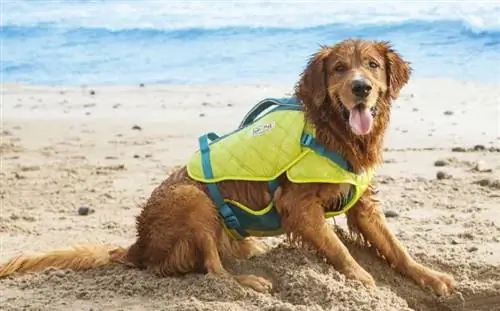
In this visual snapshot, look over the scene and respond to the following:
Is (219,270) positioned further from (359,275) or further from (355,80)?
(355,80)

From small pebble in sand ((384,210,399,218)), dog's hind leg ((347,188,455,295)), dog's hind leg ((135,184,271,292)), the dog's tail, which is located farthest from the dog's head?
small pebble in sand ((384,210,399,218))

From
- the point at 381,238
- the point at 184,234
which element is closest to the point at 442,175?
the point at 381,238

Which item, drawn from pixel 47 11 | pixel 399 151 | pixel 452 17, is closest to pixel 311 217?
pixel 399 151

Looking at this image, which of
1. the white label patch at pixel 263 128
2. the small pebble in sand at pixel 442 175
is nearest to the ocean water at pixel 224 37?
the small pebble in sand at pixel 442 175

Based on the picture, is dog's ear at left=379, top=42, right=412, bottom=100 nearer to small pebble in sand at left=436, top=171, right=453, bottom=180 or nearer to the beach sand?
the beach sand

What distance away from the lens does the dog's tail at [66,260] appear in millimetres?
5164

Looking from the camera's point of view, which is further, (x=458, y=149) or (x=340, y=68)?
(x=458, y=149)

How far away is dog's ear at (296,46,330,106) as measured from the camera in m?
4.76

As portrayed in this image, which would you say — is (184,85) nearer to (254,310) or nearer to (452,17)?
(452,17)

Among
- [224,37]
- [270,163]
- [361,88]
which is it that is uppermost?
[361,88]

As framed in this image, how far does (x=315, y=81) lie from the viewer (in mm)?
4797

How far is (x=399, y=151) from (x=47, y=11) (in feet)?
68.9

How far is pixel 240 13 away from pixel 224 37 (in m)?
3.15

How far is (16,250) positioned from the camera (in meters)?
6.14
